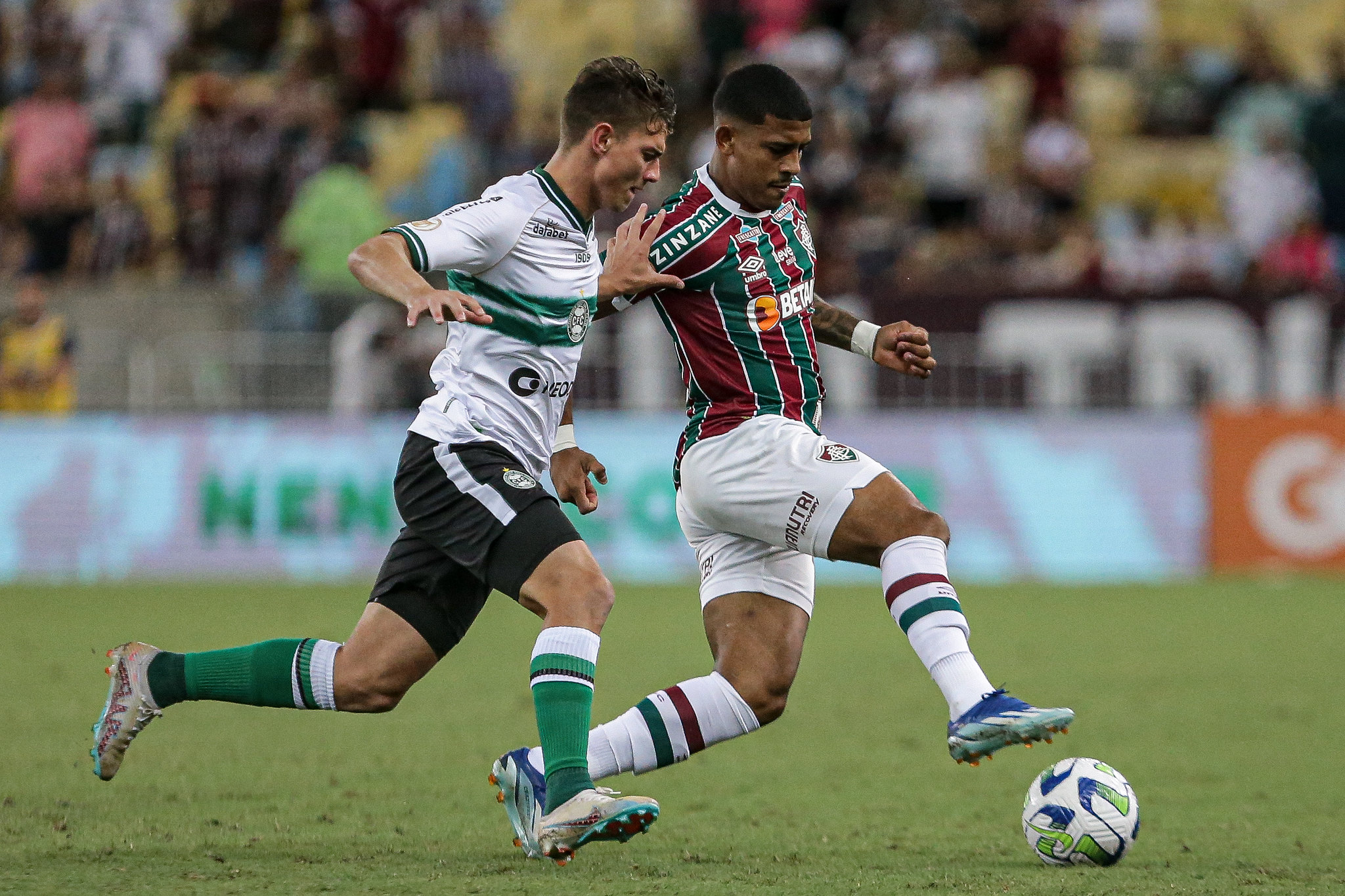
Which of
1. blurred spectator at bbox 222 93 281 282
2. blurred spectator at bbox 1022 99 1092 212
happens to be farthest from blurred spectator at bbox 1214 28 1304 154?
blurred spectator at bbox 222 93 281 282

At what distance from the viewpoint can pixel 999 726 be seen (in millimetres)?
4621

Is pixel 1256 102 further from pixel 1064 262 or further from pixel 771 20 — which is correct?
pixel 771 20

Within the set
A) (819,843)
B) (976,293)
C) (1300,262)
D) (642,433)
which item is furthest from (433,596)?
(1300,262)

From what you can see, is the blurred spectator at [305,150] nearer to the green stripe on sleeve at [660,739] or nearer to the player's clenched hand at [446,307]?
the green stripe on sleeve at [660,739]

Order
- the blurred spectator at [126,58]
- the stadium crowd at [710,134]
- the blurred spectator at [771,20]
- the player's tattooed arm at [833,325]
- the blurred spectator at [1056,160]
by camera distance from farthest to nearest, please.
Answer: the blurred spectator at [771,20]
the blurred spectator at [126,58]
the blurred spectator at [1056,160]
the stadium crowd at [710,134]
the player's tattooed arm at [833,325]

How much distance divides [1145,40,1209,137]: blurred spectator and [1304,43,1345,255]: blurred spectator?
1.67m

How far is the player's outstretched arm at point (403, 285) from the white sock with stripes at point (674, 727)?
1.45m

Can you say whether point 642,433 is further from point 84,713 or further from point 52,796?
point 52,796

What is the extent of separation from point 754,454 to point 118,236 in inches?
486

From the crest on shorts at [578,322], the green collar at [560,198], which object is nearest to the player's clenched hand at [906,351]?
the crest on shorts at [578,322]

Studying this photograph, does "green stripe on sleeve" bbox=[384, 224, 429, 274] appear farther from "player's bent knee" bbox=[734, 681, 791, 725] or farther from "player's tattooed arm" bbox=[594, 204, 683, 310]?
"player's bent knee" bbox=[734, 681, 791, 725]

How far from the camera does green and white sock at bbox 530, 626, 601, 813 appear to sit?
4801 mm

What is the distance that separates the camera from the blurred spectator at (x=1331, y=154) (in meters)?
16.9

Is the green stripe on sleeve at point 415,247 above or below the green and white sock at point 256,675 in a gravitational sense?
above
